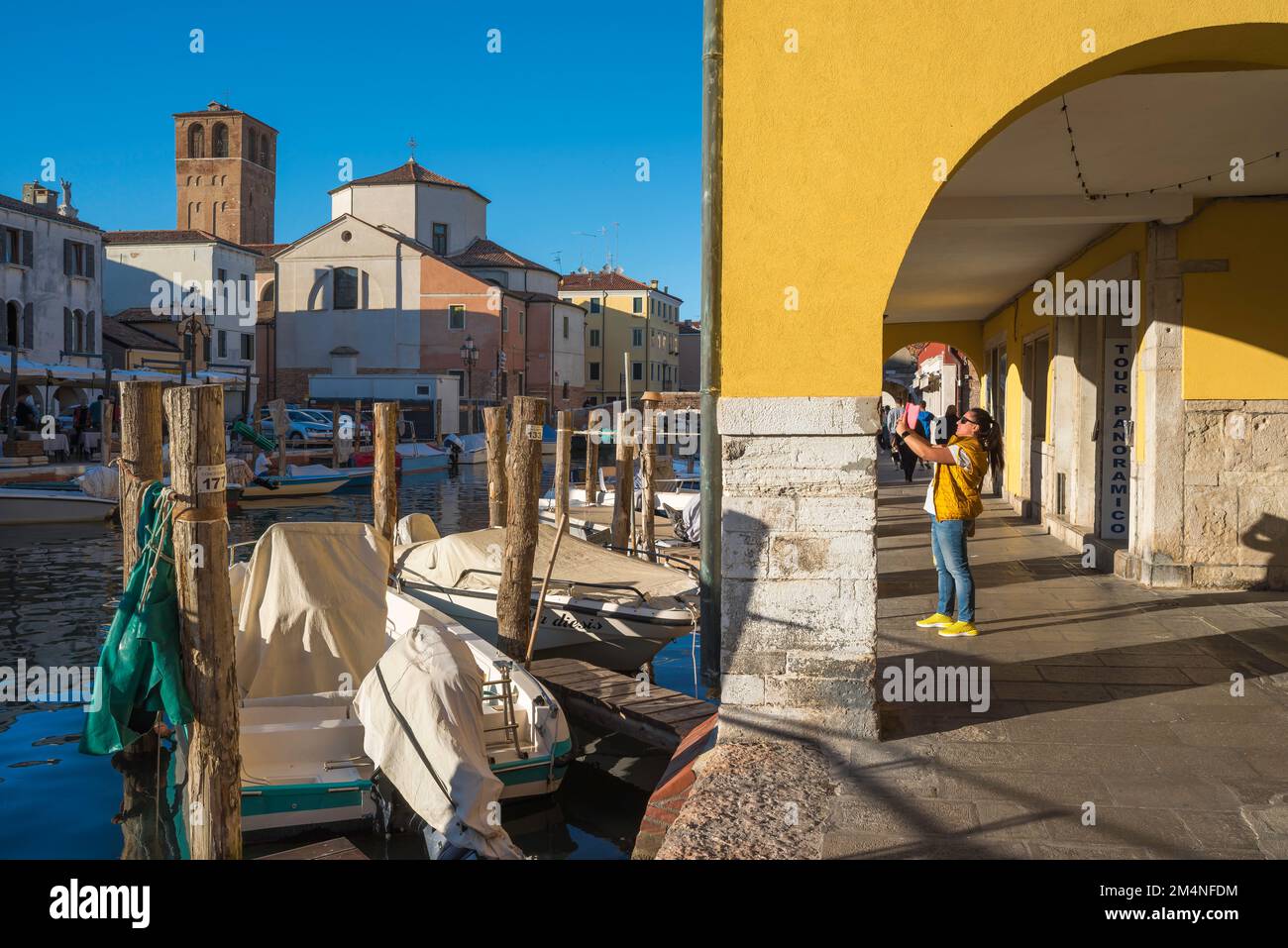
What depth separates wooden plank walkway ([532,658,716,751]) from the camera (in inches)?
321

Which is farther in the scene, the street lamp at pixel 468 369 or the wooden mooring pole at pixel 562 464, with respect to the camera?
the street lamp at pixel 468 369

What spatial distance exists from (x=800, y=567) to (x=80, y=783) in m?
5.94

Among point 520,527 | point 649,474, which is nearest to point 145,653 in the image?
point 520,527

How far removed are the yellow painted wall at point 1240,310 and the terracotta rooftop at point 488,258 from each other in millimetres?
46519

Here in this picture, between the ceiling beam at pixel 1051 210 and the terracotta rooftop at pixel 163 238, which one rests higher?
the terracotta rooftop at pixel 163 238

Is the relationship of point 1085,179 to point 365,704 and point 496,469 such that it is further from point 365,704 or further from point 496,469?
point 496,469

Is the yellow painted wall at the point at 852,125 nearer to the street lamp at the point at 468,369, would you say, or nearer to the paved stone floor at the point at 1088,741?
the paved stone floor at the point at 1088,741

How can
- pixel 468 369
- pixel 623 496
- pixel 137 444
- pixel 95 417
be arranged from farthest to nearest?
pixel 468 369, pixel 95 417, pixel 623 496, pixel 137 444

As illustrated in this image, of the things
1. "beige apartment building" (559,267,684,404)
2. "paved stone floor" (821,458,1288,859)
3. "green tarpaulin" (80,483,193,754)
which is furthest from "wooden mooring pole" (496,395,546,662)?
"beige apartment building" (559,267,684,404)

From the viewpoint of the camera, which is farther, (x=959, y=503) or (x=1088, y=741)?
(x=959, y=503)

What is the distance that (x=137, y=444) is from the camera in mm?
8211

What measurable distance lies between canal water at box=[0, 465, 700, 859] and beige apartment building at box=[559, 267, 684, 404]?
49015 mm

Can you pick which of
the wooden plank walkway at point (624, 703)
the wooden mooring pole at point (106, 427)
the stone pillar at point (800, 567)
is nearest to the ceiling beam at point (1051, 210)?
the wooden plank walkway at point (624, 703)

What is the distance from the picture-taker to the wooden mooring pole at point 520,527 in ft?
30.7
